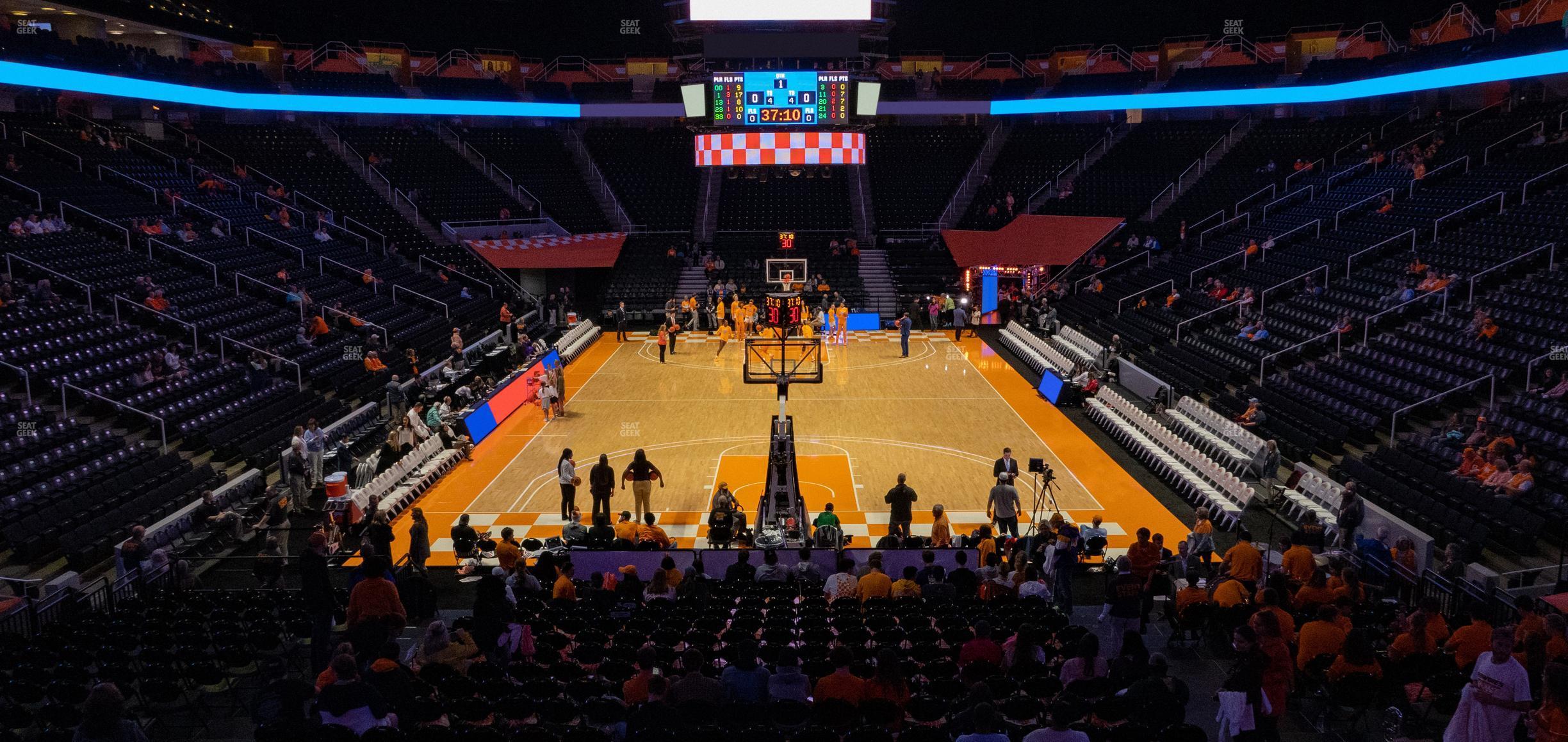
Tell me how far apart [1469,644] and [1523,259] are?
16.8 meters

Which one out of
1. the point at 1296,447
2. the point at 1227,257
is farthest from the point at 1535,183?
the point at 1296,447

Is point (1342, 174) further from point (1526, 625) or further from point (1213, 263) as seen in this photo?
point (1526, 625)

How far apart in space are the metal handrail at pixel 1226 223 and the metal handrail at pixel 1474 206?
8.17 m

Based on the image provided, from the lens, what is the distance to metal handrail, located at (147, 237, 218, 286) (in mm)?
25684

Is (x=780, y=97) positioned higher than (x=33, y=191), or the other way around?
(x=780, y=97)

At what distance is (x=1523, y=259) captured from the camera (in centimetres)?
2220

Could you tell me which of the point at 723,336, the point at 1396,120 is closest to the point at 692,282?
the point at 723,336

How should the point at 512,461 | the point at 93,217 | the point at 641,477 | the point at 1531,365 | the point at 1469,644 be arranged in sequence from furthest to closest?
the point at 93,217 → the point at 512,461 → the point at 1531,365 → the point at 641,477 → the point at 1469,644

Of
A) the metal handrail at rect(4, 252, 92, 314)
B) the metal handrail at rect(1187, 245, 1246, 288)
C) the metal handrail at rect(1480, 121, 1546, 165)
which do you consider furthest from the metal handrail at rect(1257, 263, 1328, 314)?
the metal handrail at rect(4, 252, 92, 314)

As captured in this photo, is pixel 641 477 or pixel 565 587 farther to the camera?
pixel 641 477

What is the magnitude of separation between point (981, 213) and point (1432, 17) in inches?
697

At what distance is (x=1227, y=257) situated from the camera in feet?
104

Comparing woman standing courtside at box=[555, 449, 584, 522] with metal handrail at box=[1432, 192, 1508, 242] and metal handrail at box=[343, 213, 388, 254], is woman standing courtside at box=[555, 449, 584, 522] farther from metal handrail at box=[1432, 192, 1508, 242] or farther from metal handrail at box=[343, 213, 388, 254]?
metal handrail at box=[343, 213, 388, 254]

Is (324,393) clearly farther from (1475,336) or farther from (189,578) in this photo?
(1475,336)
